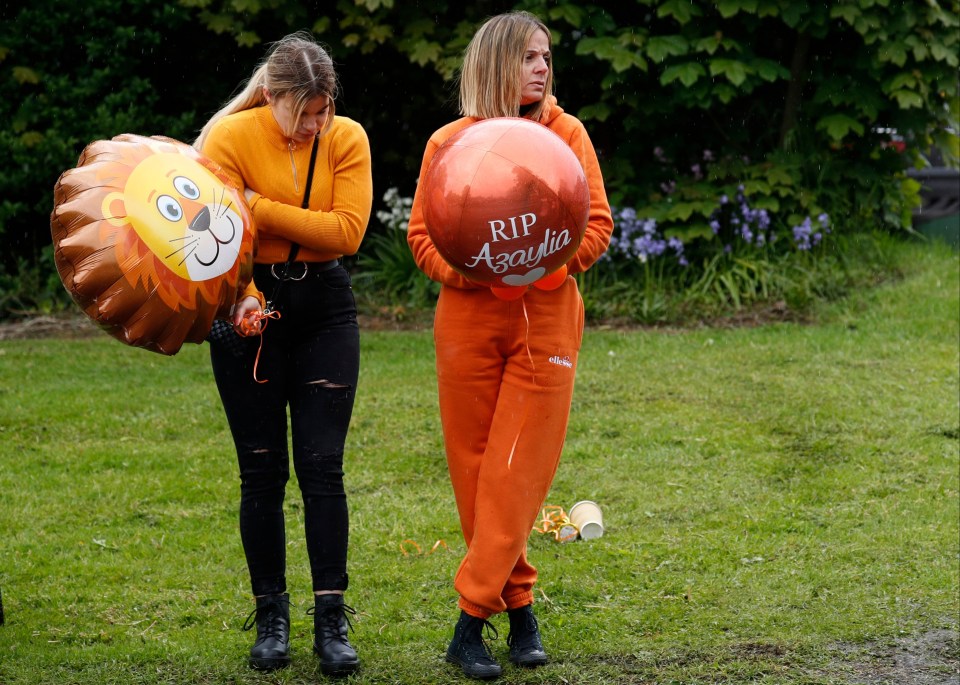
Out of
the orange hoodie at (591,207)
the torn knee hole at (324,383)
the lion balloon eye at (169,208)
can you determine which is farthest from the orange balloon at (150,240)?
the orange hoodie at (591,207)

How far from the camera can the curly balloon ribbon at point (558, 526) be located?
5.40 metres

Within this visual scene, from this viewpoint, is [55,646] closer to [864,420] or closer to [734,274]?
[864,420]

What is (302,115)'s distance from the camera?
149 inches

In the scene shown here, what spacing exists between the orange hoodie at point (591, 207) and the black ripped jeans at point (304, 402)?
33 cm

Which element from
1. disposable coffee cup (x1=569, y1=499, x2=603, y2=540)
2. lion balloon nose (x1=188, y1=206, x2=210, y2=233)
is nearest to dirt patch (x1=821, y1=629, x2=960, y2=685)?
disposable coffee cup (x1=569, y1=499, x2=603, y2=540)

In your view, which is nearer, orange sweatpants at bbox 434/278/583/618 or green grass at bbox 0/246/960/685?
orange sweatpants at bbox 434/278/583/618

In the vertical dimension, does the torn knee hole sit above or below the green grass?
above

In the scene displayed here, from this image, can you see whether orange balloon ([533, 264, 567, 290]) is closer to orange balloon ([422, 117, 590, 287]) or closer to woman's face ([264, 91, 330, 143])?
orange balloon ([422, 117, 590, 287])

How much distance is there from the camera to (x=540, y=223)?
345 centimetres

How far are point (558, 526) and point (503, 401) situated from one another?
1767 millimetres

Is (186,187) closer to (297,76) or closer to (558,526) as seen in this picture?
(297,76)

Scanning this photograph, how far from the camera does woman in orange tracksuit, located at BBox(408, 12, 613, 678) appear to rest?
3.79 meters

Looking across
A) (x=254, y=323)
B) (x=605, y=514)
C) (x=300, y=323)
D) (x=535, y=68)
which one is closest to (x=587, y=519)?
(x=605, y=514)

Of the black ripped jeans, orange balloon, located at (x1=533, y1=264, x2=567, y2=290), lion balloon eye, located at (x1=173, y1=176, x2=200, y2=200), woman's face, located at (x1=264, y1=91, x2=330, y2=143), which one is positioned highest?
woman's face, located at (x1=264, y1=91, x2=330, y2=143)
